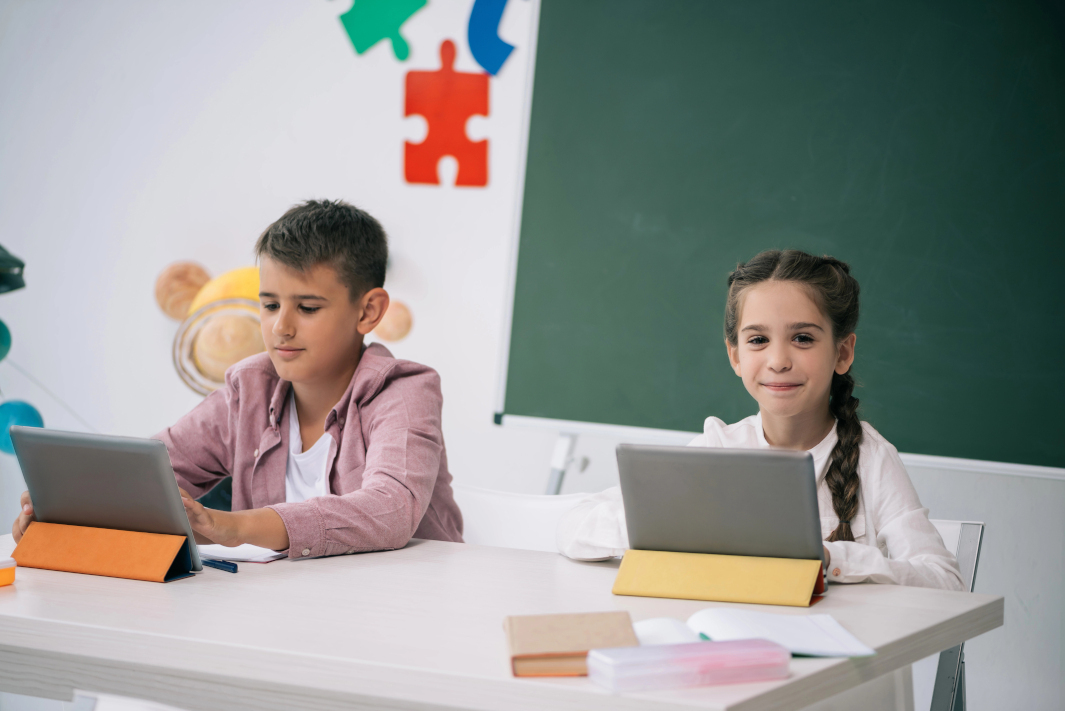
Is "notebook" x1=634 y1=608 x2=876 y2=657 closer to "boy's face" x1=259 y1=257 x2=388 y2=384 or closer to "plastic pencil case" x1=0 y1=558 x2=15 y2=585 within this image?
"plastic pencil case" x1=0 y1=558 x2=15 y2=585

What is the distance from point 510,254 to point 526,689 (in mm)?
1796

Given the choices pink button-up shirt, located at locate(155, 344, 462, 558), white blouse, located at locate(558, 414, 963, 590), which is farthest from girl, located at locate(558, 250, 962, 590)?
pink button-up shirt, located at locate(155, 344, 462, 558)

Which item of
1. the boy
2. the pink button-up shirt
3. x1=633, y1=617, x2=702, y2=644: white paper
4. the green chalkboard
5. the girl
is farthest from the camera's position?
the green chalkboard

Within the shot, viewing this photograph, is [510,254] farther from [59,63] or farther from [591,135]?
[59,63]

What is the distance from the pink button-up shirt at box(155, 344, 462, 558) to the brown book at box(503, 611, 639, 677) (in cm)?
51

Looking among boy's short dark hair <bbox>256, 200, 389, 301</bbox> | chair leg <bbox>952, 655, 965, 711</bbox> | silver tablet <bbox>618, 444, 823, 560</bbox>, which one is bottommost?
A: chair leg <bbox>952, 655, 965, 711</bbox>

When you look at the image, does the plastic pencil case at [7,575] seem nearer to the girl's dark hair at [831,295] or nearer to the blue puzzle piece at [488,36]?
the girl's dark hair at [831,295]

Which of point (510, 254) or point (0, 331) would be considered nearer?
point (510, 254)

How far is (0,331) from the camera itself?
2668 mm

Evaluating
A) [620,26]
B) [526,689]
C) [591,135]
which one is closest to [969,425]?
[591,135]

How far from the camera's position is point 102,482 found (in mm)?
1057

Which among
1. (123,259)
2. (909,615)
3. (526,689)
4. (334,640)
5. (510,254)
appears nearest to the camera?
(526,689)

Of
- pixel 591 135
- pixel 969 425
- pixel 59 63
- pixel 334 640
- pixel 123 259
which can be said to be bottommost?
pixel 334 640

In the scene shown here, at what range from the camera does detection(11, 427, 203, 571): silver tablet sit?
1.02m
